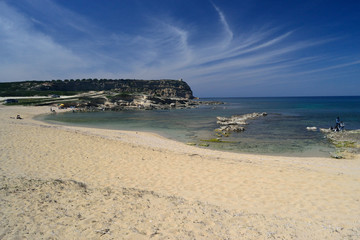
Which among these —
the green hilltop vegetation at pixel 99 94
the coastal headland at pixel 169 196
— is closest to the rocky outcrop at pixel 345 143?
the coastal headland at pixel 169 196

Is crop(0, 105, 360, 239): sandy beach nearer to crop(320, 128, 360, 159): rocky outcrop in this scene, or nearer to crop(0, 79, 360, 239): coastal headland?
crop(0, 79, 360, 239): coastal headland

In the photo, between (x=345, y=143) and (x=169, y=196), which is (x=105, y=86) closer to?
(x=345, y=143)

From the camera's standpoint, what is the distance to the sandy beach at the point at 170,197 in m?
4.45

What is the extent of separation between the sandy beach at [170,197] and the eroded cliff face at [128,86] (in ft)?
288

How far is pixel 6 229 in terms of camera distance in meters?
4.07

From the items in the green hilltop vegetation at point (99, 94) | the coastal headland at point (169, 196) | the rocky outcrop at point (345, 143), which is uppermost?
→ the green hilltop vegetation at point (99, 94)

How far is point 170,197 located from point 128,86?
400ft

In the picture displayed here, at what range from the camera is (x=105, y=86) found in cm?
11812

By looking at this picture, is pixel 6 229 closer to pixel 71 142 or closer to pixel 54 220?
pixel 54 220

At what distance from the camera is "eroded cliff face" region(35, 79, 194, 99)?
104350 mm

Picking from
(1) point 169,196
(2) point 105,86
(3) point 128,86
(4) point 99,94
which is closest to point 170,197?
(1) point 169,196

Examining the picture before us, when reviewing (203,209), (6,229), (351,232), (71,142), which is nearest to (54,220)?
(6,229)

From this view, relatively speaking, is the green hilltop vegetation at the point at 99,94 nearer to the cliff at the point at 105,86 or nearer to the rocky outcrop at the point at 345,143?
the cliff at the point at 105,86

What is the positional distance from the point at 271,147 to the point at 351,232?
11500 millimetres
